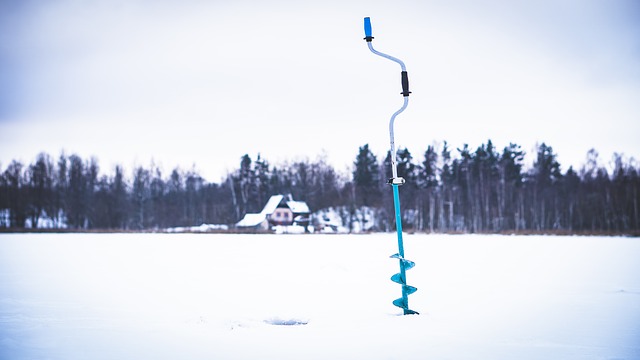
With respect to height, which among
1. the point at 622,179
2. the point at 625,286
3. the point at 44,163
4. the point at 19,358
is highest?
the point at 44,163

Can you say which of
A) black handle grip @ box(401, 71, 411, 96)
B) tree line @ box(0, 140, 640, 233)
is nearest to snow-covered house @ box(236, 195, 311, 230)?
tree line @ box(0, 140, 640, 233)

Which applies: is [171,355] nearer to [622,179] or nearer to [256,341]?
[256,341]

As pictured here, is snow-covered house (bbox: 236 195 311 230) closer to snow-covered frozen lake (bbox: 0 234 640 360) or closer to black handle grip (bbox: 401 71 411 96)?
A: snow-covered frozen lake (bbox: 0 234 640 360)

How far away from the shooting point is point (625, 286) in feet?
26.3

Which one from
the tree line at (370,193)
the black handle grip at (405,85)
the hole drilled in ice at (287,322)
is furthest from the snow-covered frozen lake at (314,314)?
the tree line at (370,193)

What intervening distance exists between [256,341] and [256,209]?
192ft

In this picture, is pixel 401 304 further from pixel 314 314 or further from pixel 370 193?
pixel 370 193

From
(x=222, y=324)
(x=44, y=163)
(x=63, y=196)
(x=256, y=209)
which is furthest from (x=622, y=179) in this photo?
(x=44, y=163)

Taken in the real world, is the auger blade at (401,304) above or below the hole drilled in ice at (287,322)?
above

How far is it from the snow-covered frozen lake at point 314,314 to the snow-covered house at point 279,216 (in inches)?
1696

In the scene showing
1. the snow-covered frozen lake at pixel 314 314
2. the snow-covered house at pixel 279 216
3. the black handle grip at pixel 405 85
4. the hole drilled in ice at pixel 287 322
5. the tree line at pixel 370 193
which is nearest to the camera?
the snow-covered frozen lake at pixel 314 314

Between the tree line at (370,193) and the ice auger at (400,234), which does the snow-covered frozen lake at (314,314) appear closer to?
the ice auger at (400,234)

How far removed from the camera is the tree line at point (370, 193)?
145ft

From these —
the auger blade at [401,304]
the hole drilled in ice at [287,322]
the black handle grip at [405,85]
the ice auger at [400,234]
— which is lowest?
the hole drilled in ice at [287,322]
